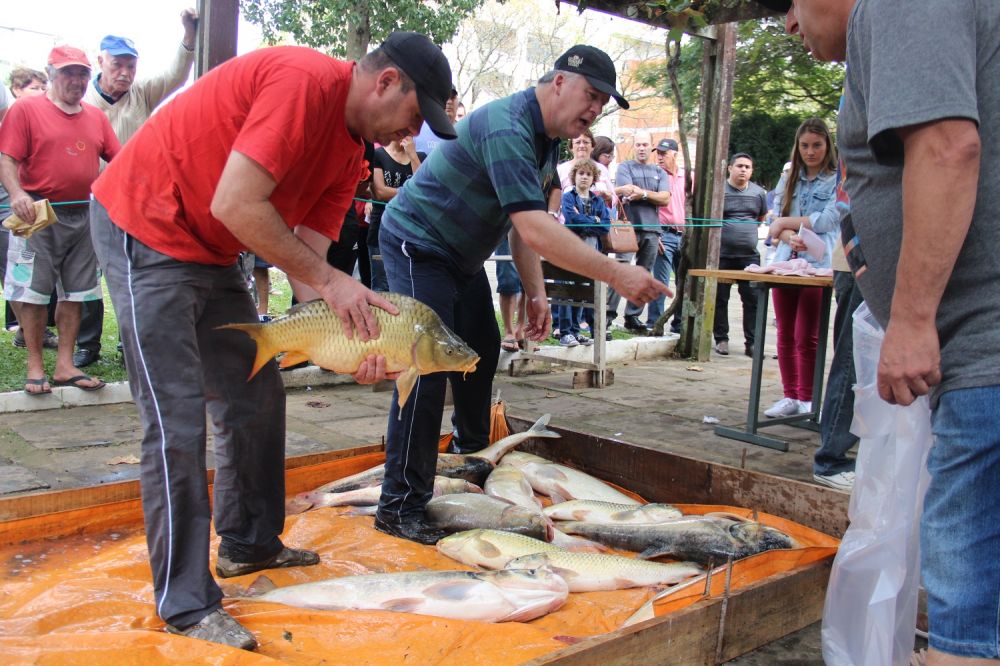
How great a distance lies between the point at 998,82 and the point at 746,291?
836cm

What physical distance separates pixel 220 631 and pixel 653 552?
1746 mm

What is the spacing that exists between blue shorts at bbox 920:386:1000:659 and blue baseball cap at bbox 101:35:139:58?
655 centimetres

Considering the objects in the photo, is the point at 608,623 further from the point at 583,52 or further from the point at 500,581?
the point at 583,52

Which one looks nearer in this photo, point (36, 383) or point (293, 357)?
point (293, 357)

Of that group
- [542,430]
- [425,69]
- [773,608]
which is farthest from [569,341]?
[425,69]

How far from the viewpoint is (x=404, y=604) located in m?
2.86

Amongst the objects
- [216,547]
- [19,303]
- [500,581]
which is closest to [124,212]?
[216,547]

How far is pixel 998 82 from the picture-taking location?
1735 mm

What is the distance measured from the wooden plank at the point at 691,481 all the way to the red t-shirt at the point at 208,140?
2428 mm

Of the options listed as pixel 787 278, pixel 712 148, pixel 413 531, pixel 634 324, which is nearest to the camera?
pixel 413 531

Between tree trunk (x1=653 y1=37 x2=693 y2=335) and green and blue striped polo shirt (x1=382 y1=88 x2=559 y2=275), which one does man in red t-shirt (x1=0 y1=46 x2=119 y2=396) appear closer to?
green and blue striped polo shirt (x1=382 y1=88 x2=559 y2=275)

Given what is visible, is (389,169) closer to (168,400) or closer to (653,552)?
(653,552)

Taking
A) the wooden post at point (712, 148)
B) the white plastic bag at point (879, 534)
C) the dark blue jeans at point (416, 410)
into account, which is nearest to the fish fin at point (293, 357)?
the dark blue jeans at point (416, 410)

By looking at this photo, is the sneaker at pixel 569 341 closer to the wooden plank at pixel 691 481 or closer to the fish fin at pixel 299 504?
the wooden plank at pixel 691 481
